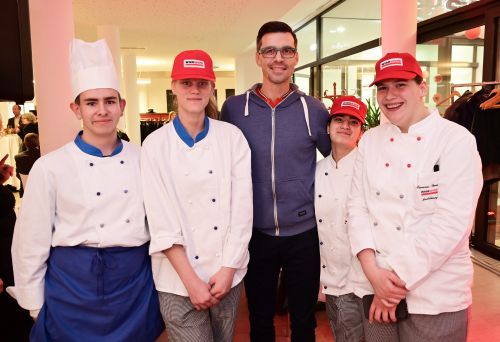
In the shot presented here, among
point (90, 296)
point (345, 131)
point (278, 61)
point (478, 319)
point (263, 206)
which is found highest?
point (278, 61)

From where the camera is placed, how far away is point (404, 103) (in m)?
1.48

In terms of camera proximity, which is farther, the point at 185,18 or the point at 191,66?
the point at 185,18

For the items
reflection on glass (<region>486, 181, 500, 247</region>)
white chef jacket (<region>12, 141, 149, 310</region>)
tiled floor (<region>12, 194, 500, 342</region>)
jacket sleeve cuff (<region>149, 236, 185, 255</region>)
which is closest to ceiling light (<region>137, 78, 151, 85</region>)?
reflection on glass (<region>486, 181, 500, 247</region>)

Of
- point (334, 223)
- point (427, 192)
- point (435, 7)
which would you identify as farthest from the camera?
point (435, 7)

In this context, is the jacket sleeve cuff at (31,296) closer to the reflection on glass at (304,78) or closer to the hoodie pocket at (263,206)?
the hoodie pocket at (263,206)

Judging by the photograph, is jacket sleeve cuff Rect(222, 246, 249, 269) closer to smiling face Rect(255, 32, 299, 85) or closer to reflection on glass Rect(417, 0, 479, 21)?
smiling face Rect(255, 32, 299, 85)

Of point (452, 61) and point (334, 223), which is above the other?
point (452, 61)

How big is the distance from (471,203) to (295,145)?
0.79m

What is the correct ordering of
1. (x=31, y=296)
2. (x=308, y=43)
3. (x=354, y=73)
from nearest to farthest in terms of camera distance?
(x=31, y=296)
(x=354, y=73)
(x=308, y=43)

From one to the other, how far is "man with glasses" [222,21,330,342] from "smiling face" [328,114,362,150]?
9cm

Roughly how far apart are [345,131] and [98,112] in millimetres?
1072

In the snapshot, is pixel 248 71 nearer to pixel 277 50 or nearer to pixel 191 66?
pixel 277 50

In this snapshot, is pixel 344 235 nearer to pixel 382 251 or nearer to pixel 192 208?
pixel 382 251

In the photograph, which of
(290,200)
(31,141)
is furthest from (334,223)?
(31,141)
